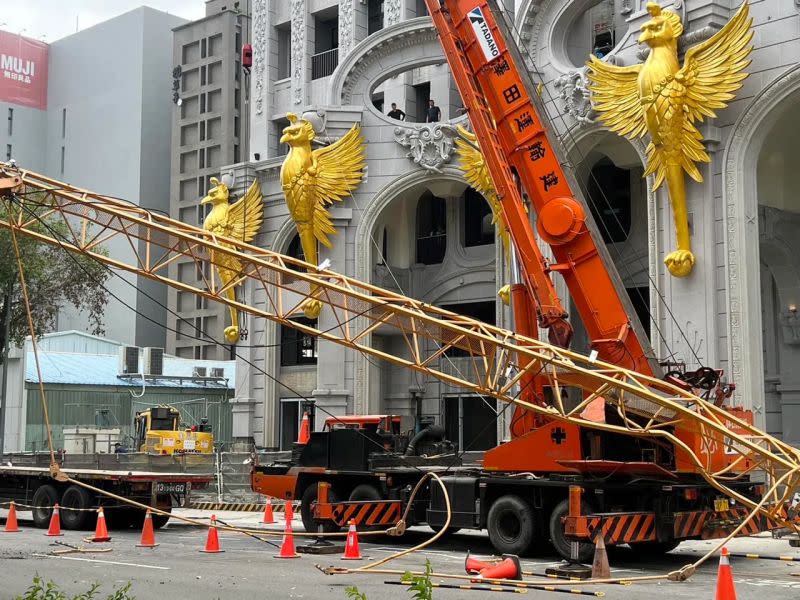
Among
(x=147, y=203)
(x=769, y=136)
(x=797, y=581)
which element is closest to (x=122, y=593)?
(x=797, y=581)

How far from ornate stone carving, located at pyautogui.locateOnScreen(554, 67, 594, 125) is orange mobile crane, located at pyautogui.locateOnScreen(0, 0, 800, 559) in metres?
7.37

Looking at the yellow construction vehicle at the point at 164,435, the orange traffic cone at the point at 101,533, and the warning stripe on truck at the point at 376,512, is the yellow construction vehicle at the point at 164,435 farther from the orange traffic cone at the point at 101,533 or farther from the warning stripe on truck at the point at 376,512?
the warning stripe on truck at the point at 376,512

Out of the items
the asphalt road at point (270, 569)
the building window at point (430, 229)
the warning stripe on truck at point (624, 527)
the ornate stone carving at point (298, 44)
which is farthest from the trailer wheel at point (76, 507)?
the ornate stone carving at point (298, 44)

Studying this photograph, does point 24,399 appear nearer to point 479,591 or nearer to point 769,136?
point 769,136

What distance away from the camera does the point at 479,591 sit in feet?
48.7

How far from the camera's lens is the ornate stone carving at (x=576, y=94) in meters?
30.8

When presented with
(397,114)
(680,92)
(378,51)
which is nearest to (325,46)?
(397,114)

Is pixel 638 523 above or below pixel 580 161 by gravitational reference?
below

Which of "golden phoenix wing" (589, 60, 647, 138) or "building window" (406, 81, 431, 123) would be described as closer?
"golden phoenix wing" (589, 60, 647, 138)

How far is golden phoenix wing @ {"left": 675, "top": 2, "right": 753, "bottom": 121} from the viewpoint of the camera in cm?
2688

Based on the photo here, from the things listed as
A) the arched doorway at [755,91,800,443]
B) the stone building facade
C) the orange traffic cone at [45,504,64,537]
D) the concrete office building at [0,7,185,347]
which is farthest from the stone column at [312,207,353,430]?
the concrete office building at [0,7,185,347]

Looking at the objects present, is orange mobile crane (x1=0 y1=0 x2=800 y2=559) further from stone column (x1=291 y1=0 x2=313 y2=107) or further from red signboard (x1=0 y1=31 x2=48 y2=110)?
red signboard (x1=0 y1=31 x2=48 y2=110)

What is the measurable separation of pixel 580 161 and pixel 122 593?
2422 centimetres

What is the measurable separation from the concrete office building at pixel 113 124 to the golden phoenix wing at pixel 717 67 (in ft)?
206
